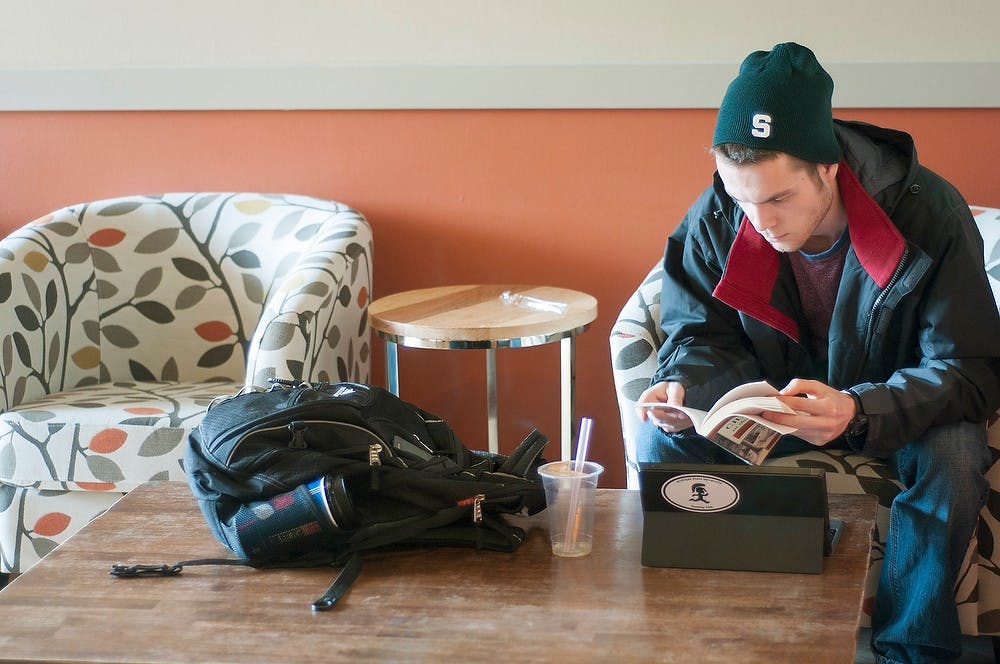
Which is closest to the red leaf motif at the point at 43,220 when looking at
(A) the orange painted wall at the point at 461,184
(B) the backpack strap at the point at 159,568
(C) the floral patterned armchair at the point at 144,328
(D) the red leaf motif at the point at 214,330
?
(C) the floral patterned armchair at the point at 144,328

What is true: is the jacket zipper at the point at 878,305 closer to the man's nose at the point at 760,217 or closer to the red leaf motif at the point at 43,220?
the man's nose at the point at 760,217

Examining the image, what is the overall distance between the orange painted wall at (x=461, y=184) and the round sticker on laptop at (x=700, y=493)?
1.34m

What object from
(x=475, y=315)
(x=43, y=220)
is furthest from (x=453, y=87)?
(x=43, y=220)

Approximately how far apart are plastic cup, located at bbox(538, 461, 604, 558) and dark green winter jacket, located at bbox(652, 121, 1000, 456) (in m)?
0.46

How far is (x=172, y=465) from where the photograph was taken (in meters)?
2.24

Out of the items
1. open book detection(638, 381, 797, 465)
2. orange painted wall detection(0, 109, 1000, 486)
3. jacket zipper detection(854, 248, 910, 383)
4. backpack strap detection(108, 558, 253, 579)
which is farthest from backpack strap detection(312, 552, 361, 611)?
orange painted wall detection(0, 109, 1000, 486)

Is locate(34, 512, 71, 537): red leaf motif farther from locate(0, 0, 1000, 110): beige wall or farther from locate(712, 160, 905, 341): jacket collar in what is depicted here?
locate(712, 160, 905, 341): jacket collar

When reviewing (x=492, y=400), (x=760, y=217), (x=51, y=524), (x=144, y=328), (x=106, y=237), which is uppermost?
(x=760, y=217)

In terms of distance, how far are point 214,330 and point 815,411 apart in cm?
153

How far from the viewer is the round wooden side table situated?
2.28m

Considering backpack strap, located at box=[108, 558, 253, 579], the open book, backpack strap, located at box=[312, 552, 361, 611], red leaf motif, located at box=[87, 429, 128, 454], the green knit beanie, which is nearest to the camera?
backpack strap, located at box=[312, 552, 361, 611]

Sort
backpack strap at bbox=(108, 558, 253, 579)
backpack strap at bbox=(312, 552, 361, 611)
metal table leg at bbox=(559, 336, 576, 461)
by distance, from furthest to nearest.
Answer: metal table leg at bbox=(559, 336, 576, 461) < backpack strap at bbox=(108, 558, 253, 579) < backpack strap at bbox=(312, 552, 361, 611)

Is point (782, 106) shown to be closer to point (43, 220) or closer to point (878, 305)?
point (878, 305)

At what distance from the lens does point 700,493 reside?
4.79ft
